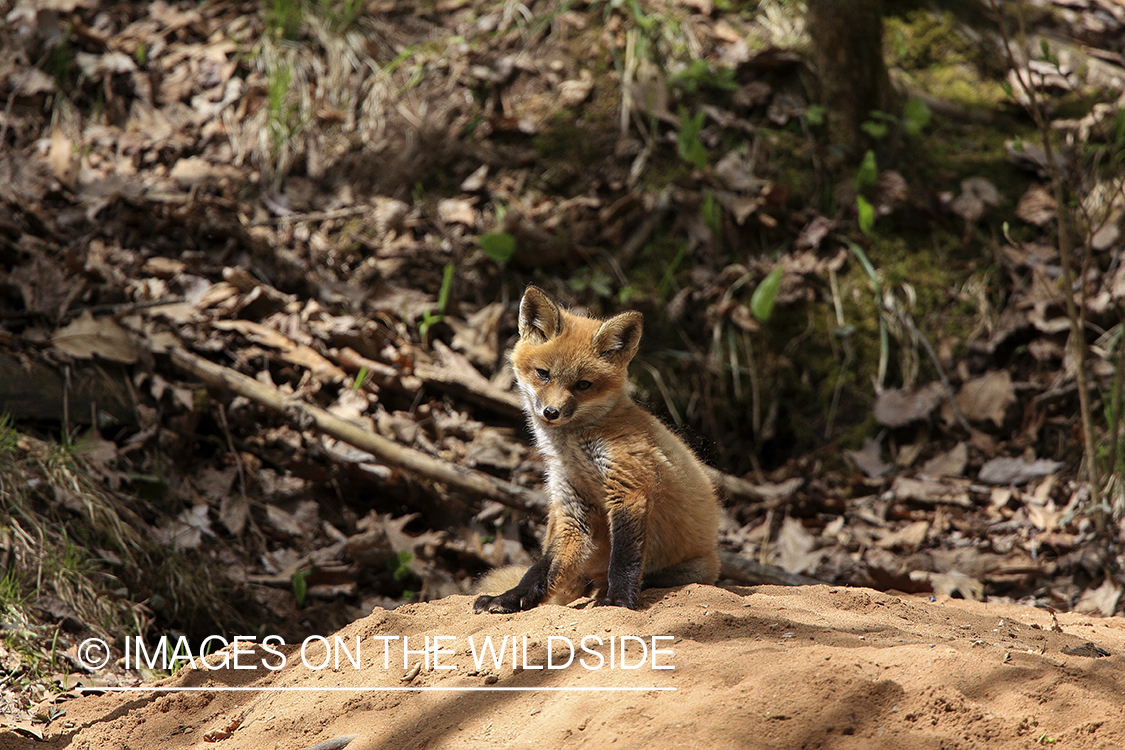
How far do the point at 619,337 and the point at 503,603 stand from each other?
1349 mm

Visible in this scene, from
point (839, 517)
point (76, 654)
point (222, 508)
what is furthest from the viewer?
point (839, 517)

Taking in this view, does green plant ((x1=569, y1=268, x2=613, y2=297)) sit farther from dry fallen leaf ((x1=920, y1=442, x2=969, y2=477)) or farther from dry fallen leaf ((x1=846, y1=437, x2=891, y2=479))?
dry fallen leaf ((x1=920, y1=442, x2=969, y2=477))

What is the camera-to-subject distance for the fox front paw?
12.2ft

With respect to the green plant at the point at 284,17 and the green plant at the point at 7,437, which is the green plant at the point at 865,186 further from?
the green plant at the point at 7,437

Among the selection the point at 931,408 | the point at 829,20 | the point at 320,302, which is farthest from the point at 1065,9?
the point at 320,302

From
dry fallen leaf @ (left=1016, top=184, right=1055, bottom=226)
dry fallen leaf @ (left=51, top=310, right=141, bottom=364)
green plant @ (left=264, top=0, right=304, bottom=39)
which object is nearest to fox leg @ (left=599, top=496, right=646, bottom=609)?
dry fallen leaf @ (left=51, top=310, right=141, bottom=364)

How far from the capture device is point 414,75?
815cm

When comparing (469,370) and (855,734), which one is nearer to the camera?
(855,734)

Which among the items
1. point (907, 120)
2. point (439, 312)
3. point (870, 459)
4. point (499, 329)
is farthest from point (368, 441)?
point (907, 120)

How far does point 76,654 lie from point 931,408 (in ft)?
19.7

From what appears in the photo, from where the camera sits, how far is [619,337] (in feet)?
13.1

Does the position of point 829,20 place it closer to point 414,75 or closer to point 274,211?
point 414,75

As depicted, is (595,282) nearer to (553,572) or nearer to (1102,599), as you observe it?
(553,572)

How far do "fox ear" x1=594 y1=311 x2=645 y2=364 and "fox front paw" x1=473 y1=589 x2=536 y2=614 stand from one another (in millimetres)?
1194
